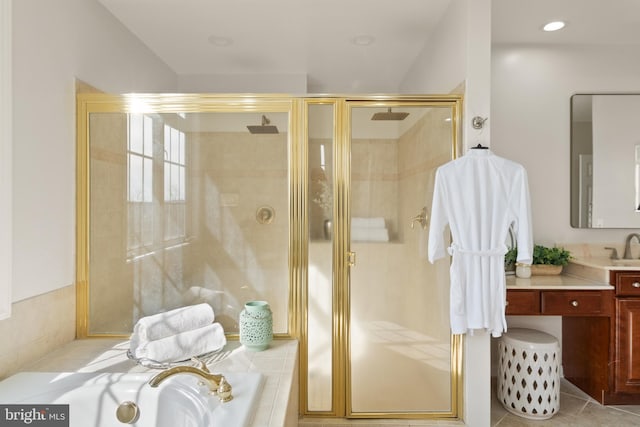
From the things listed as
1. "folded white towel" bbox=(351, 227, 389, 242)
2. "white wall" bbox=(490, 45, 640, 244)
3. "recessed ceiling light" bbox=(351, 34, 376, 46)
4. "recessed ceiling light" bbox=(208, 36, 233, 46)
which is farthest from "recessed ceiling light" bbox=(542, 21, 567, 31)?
"recessed ceiling light" bbox=(208, 36, 233, 46)

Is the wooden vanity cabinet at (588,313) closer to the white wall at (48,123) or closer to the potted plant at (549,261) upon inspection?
the potted plant at (549,261)

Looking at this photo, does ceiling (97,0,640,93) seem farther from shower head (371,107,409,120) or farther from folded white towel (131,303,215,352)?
folded white towel (131,303,215,352)

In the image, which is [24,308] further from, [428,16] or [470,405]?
[428,16]

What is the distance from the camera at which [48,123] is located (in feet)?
6.18

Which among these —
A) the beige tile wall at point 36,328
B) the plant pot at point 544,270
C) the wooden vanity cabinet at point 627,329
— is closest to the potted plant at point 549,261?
the plant pot at point 544,270

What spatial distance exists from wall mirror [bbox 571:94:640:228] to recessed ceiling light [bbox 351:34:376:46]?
63.5 inches

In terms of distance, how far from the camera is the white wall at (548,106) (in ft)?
9.62

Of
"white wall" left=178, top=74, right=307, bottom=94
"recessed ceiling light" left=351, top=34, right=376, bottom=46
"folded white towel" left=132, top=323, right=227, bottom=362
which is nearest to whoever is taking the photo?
"folded white towel" left=132, top=323, right=227, bottom=362

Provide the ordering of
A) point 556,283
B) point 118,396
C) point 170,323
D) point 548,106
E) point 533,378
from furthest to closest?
point 548,106 → point 556,283 → point 533,378 → point 170,323 → point 118,396

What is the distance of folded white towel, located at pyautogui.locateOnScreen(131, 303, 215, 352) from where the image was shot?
1907mm

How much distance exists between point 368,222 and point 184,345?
114cm

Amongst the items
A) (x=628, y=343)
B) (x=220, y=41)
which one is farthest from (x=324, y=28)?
(x=628, y=343)

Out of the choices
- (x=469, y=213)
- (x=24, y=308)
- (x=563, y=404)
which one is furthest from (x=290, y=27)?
(x=563, y=404)

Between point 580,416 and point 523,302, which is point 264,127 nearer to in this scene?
point 523,302
